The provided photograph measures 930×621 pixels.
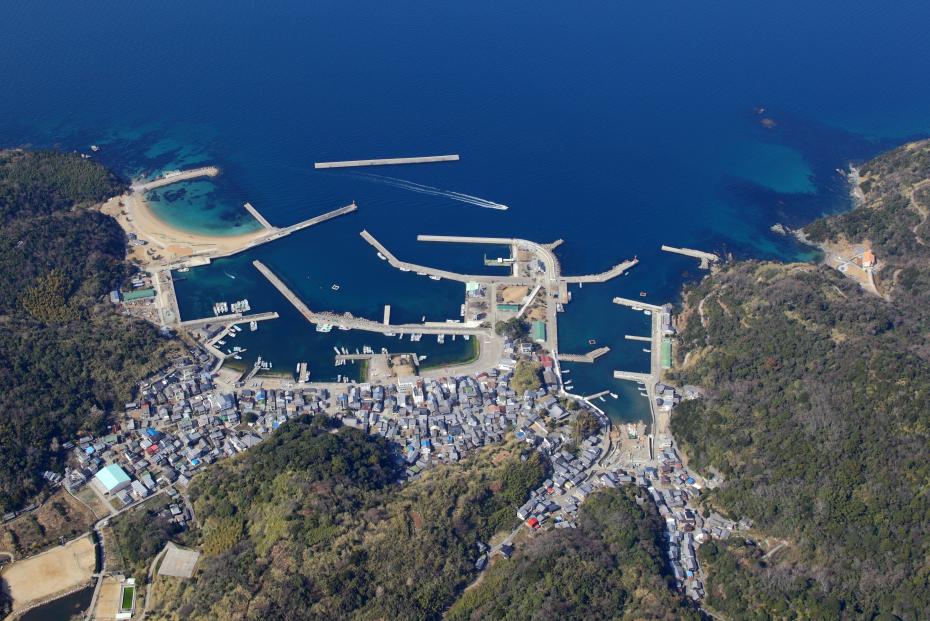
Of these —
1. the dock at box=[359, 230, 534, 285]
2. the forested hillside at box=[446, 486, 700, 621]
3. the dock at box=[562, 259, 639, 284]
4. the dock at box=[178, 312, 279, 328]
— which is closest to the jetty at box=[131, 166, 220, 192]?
the dock at box=[178, 312, 279, 328]

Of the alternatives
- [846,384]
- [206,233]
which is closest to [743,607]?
[846,384]

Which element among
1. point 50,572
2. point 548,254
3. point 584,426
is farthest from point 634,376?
point 50,572

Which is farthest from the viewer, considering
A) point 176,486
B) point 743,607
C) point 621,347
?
point 621,347

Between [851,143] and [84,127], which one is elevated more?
[84,127]

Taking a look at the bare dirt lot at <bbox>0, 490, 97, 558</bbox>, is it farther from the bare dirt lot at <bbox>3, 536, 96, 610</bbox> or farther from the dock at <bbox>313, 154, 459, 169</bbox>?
the dock at <bbox>313, 154, 459, 169</bbox>

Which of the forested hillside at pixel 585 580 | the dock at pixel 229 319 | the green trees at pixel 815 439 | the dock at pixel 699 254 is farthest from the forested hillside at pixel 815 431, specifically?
the dock at pixel 229 319

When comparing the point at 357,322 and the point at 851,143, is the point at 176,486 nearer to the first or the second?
the point at 357,322

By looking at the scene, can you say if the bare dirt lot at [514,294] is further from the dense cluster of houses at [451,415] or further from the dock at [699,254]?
the dock at [699,254]
